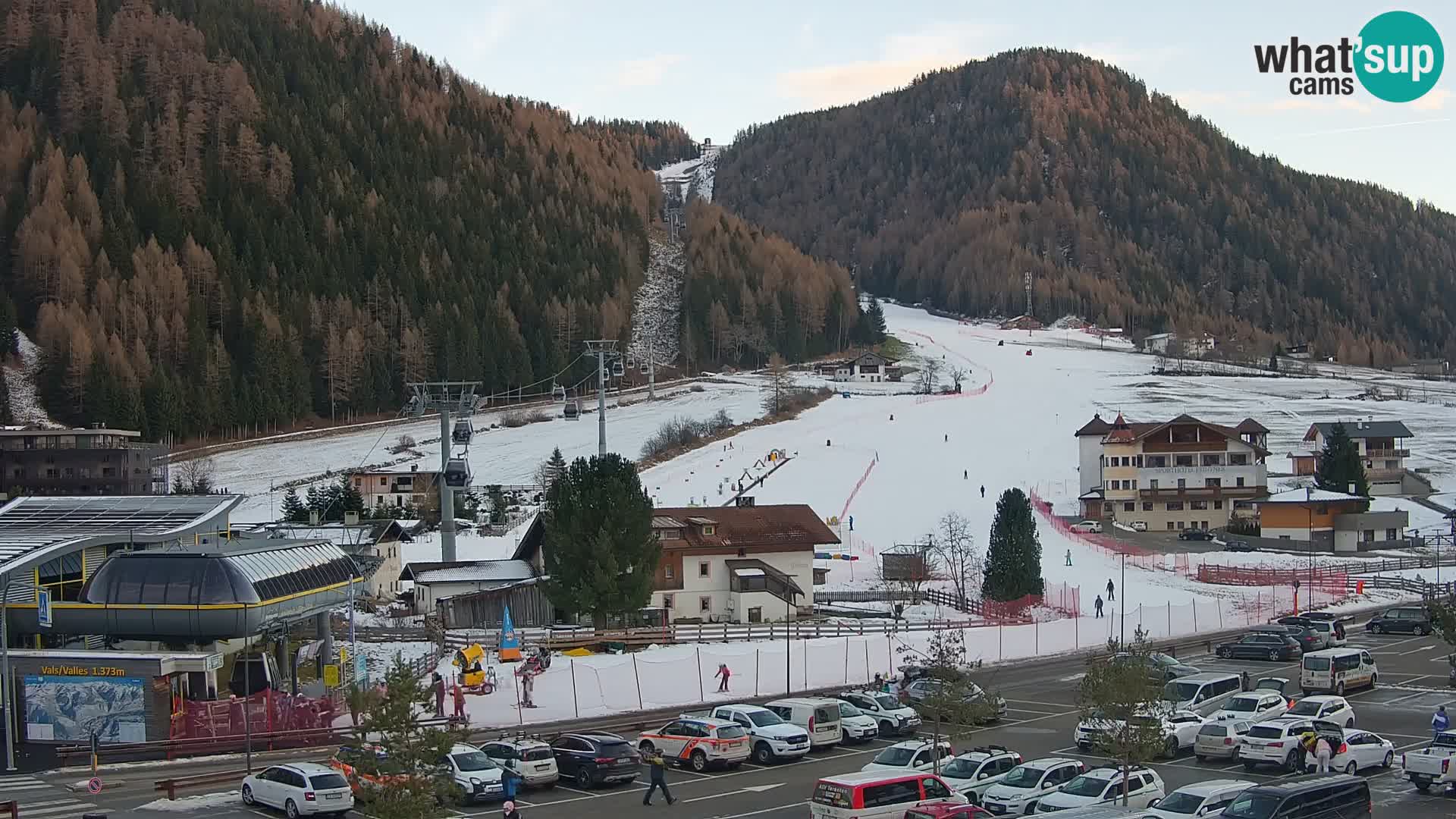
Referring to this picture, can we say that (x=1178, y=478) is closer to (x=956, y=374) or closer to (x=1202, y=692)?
(x=1202, y=692)

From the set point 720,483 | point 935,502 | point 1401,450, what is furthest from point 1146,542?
point 1401,450

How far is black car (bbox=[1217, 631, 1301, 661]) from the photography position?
125 feet

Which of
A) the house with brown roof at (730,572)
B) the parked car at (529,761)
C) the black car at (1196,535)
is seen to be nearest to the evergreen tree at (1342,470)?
the black car at (1196,535)

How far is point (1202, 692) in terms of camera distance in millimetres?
30047

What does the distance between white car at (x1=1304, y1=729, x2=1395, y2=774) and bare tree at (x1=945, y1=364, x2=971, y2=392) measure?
105 m

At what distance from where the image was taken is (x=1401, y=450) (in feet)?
281

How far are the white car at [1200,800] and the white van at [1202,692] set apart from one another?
846cm

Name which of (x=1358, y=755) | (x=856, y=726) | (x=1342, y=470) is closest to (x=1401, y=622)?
(x=1358, y=755)

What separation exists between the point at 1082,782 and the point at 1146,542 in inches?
1750

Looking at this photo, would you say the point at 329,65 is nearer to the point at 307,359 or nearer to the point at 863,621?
the point at 307,359

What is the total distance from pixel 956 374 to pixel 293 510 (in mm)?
84063

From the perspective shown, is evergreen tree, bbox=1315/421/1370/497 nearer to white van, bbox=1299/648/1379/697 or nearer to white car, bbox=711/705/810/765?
white van, bbox=1299/648/1379/697

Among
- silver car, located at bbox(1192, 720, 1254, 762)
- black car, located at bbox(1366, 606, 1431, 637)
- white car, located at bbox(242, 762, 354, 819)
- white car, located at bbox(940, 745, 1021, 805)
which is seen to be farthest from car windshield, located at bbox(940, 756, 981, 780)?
black car, located at bbox(1366, 606, 1431, 637)

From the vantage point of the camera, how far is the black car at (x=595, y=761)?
81.3ft
